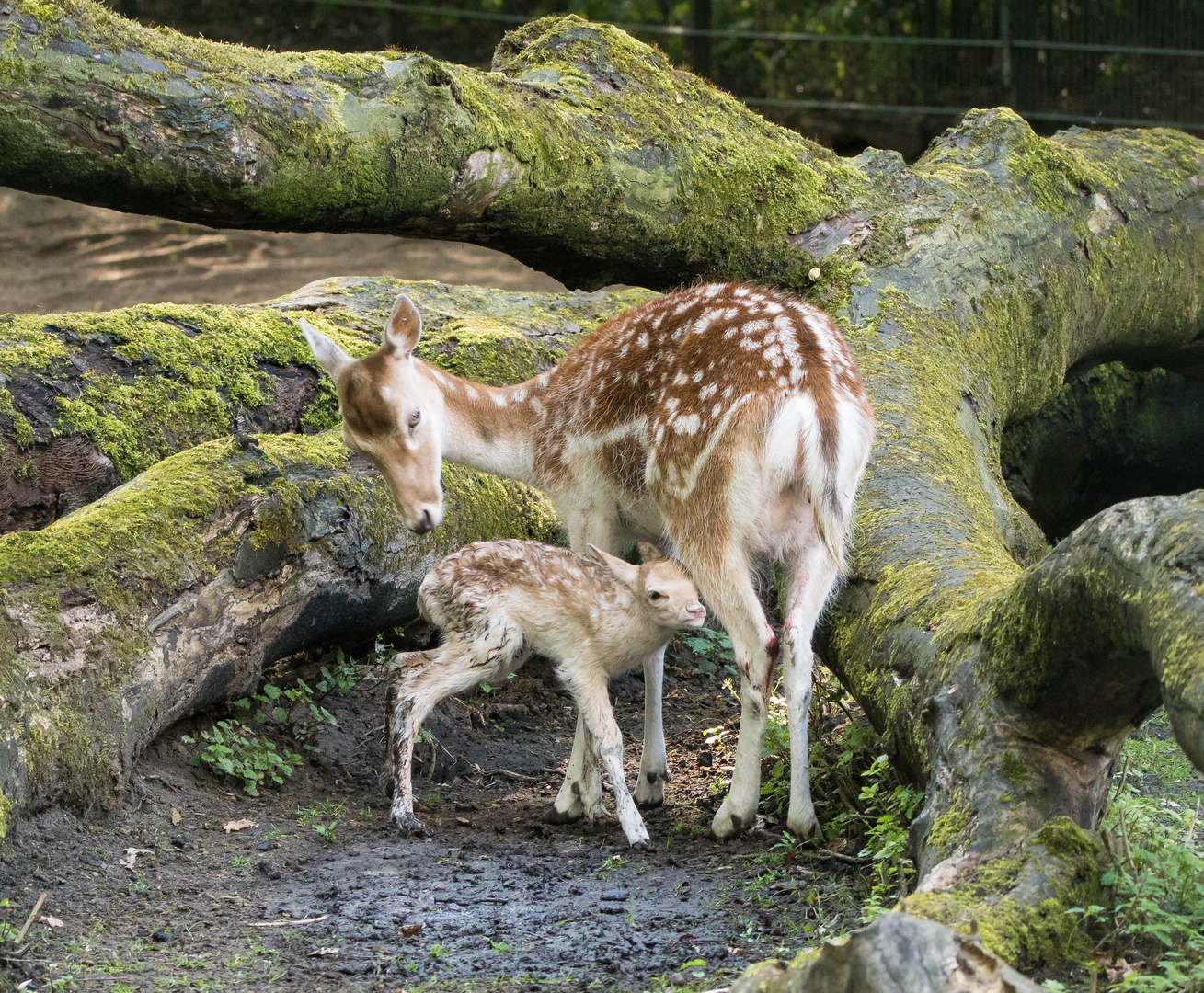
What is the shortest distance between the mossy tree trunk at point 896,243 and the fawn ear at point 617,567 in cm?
82

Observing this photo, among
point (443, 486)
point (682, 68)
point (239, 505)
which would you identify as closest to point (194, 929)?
point (239, 505)

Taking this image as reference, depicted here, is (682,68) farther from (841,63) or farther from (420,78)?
(841,63)

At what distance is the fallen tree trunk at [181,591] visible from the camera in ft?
13.8

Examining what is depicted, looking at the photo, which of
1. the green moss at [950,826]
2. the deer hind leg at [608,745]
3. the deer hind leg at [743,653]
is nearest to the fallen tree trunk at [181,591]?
the deer hind leg at [608,745]

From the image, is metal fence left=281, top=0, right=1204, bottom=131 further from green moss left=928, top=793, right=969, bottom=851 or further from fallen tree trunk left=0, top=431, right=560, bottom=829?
green moss left=928, top=793, right=969, bottom=851

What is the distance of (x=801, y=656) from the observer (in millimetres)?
4562

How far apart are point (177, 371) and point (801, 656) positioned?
10.5 ft

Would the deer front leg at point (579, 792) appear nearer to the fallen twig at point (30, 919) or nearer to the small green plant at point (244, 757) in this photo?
the small green plant at point (244, 757)

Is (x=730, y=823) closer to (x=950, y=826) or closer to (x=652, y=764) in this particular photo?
(x=652, y=764)

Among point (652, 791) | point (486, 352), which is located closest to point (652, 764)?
point (652, 791)

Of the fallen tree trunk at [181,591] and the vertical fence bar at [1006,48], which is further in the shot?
the vertical fence bar at [1006,48]

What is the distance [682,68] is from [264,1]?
995 cm

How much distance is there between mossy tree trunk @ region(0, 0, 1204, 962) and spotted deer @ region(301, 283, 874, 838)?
42 cm

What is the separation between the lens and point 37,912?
3.65 meters
